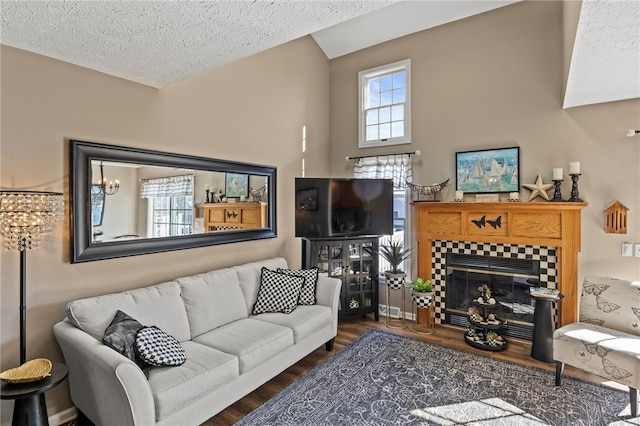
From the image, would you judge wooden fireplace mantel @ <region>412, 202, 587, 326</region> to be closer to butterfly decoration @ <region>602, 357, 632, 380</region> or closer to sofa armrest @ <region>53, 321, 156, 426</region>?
butterfly decoration @ <region>602, 357, 632, 380</region>

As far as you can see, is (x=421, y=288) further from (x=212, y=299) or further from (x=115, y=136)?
(x=115, y=136)

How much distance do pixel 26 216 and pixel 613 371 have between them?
4.05m

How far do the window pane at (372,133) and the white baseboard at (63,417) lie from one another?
4363mm

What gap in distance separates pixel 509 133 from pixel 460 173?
0.68 m

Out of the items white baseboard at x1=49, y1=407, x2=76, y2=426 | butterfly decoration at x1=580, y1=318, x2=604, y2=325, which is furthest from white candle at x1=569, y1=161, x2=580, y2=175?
white baseboard at x1=49, y1=407, x2=76, y2=426

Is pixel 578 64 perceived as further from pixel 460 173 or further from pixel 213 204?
pixel 213 204

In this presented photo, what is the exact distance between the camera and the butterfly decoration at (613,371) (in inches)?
Result: 93.4

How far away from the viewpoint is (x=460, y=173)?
412cm

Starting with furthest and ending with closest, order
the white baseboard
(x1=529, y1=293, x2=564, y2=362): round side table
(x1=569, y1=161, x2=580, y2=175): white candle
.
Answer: (x1=569, y1=161, x2=580, y2=175): white candle
(x1=529, y1=293, x2=564, y2=362): round side table
the white baseboard

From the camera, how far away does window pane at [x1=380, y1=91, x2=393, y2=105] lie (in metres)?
4.78

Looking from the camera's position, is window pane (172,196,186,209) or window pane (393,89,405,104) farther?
window pane (393,89,405,104)

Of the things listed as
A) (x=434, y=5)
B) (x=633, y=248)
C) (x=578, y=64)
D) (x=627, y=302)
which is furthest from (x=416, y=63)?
(x=627, y=302)

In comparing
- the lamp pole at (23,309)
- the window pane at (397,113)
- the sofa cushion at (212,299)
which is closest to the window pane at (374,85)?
the window pane at (397,113)

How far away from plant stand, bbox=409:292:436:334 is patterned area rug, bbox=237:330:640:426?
727 mm
